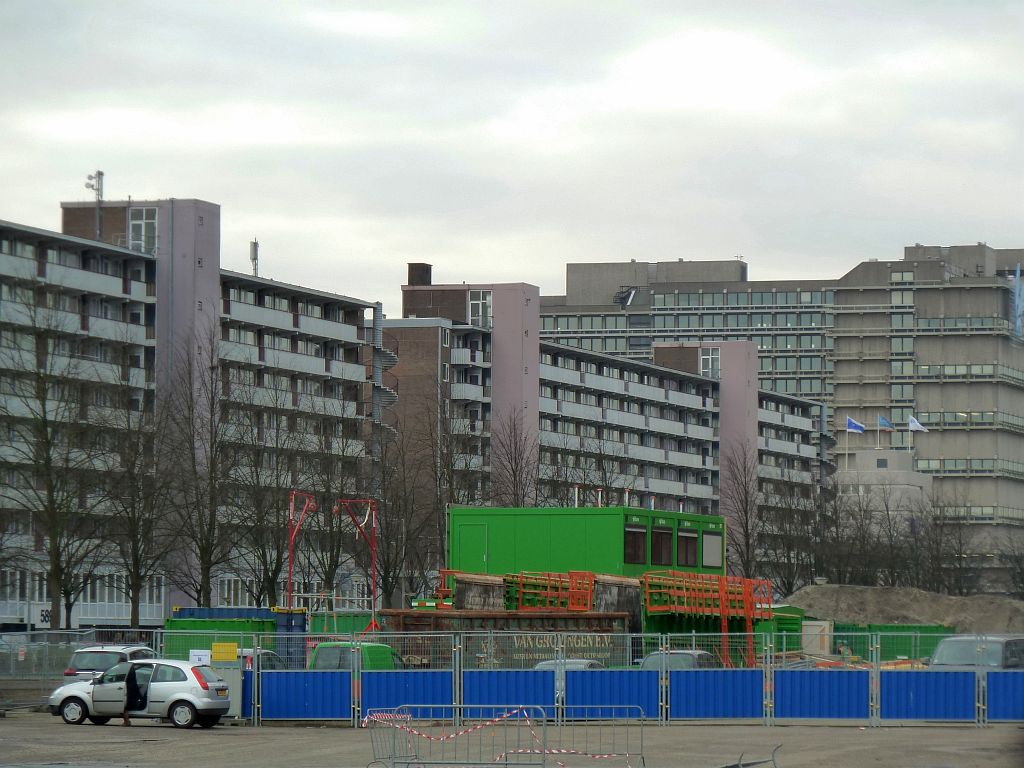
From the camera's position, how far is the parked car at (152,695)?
35.2m

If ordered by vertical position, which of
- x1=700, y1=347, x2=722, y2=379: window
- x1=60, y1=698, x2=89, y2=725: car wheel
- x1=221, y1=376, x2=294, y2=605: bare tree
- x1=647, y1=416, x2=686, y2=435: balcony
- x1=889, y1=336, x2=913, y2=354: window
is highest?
x1=889, y1=336, x2=913, y2=354: window

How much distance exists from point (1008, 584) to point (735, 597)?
101 meters

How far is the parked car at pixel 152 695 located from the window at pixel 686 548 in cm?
2346

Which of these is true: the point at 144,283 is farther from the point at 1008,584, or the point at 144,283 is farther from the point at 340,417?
the point at 1008,584

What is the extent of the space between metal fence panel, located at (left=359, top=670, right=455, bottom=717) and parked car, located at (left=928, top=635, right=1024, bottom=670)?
10328mm

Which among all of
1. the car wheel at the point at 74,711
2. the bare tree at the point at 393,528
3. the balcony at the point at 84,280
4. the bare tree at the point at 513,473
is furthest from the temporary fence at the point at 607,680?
the balcony at the point at 84,280

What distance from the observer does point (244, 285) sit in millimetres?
101312

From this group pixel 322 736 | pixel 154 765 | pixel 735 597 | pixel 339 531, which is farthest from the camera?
pixel 339 531

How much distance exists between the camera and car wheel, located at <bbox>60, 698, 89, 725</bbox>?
36.2m

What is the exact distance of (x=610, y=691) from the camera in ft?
114

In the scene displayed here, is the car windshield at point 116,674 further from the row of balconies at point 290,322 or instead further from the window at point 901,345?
the window at point 901,345

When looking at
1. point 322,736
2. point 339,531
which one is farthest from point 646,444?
point 322,736

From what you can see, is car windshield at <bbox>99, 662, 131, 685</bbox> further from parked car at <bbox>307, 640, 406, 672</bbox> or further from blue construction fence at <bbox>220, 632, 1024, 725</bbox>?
parked car at <bbox>307, 640, 406, 672</bbox>

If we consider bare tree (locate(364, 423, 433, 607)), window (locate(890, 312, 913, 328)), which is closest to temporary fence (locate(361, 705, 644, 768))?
bare tree (locate(364, 423, 433, 607))
